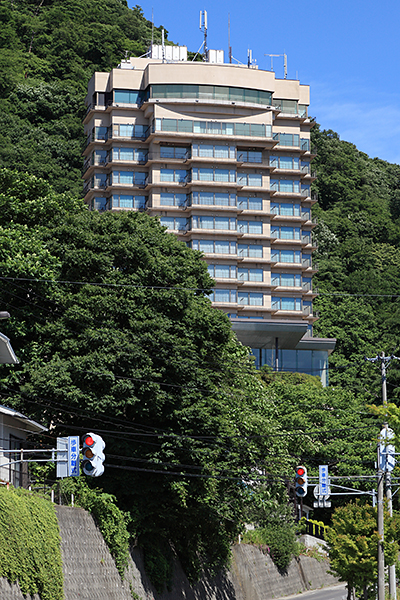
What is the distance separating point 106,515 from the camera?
114 ft

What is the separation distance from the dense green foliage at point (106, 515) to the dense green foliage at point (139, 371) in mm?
1745

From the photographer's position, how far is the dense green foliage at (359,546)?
39.7m

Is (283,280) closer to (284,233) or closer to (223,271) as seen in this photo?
(284,233)

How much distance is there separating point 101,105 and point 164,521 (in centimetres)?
7765

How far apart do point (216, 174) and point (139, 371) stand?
68691 millimetres

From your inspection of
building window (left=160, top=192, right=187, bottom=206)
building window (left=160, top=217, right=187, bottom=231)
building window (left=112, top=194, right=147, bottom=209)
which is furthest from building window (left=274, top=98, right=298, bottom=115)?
building window (left=112, top=194, right=147, bottom=209)

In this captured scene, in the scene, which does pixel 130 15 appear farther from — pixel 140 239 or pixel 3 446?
pixel 3 446

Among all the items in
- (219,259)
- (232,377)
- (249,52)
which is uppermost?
(249,52)

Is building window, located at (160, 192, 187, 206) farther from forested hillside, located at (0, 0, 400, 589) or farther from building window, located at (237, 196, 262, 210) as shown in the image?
forested hillside, located at (0, 0, 400, 589)

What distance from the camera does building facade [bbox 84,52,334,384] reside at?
332 feet

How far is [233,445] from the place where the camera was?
40625 millimetres

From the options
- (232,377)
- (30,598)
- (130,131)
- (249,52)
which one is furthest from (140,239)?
(249,52)

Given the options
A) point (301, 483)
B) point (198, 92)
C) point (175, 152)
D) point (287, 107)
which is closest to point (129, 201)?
point (175, 152)

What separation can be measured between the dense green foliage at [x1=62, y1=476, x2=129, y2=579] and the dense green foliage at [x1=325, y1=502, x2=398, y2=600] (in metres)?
11.0
